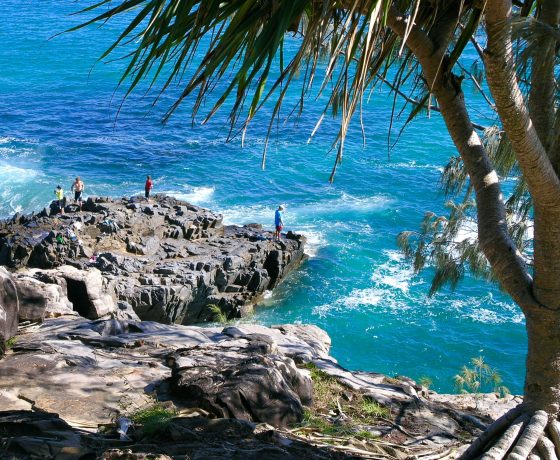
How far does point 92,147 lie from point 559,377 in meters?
34.4

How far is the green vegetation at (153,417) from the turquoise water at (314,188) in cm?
1300

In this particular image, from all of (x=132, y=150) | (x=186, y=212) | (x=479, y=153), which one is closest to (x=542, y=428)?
(x=479, y=153)

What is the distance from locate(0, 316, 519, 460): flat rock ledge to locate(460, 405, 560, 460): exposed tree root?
119 centimetres

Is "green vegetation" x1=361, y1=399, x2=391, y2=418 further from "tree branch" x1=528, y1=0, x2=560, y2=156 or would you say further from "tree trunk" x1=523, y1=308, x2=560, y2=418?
"tree branch" x1=528, y1=0, x2=560, y2=156

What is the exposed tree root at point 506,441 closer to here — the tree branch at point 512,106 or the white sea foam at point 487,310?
the tree branch at point 512,106

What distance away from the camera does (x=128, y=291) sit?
21.4 m

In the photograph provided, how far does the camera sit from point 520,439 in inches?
204

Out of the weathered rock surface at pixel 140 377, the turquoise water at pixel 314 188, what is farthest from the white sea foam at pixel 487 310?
the weathered rock surface at pixel 140 377

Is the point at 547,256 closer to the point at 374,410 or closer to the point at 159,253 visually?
the point at 374,410

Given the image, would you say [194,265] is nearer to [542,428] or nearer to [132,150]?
[132,150]

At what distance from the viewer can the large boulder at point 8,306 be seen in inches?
332

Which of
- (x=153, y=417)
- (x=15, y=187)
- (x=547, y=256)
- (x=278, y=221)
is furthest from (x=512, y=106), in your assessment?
(x=15, y=187)

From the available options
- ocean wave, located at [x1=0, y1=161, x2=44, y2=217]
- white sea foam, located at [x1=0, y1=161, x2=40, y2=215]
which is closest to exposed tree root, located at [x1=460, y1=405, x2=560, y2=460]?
ocean wave, located at [x1=0, y1=161, x2=44, y2=217]

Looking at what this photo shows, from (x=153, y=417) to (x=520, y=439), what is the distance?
8.32ft
